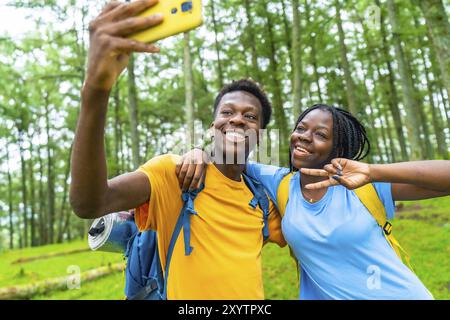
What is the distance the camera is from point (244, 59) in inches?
593

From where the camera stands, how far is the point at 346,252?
2.04 metres

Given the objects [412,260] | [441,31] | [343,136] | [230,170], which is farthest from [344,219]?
[412,260]

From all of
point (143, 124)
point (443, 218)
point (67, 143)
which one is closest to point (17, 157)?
point (67, 143)

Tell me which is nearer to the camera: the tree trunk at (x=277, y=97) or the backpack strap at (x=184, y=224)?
the backpack strap at (x=184, y=224)

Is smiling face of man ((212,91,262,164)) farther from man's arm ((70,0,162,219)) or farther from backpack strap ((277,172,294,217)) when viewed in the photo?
man's arm ((70,0,162,219))

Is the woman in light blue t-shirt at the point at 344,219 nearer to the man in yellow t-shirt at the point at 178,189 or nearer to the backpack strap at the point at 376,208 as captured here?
the backpack strap at the point at 376,208

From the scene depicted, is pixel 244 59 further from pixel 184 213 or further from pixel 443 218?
pixel 184 213

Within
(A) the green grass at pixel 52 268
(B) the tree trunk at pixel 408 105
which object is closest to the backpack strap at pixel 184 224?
(A) the green grass at pixel 52 268

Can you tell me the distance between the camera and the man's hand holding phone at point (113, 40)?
1.14 metres

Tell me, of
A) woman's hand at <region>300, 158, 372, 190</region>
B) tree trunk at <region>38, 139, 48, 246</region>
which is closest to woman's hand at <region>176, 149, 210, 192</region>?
woman's hand at <region>300, 158, 372, 190</region>

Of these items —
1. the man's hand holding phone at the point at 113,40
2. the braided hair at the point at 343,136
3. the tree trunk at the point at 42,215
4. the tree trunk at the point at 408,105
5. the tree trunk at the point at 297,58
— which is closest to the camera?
the man's hand holding phone at the point at 113,40

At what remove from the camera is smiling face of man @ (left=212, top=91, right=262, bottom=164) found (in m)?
2.30

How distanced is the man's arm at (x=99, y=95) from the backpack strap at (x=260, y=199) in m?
1.05

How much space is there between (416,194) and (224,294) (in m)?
1.25
